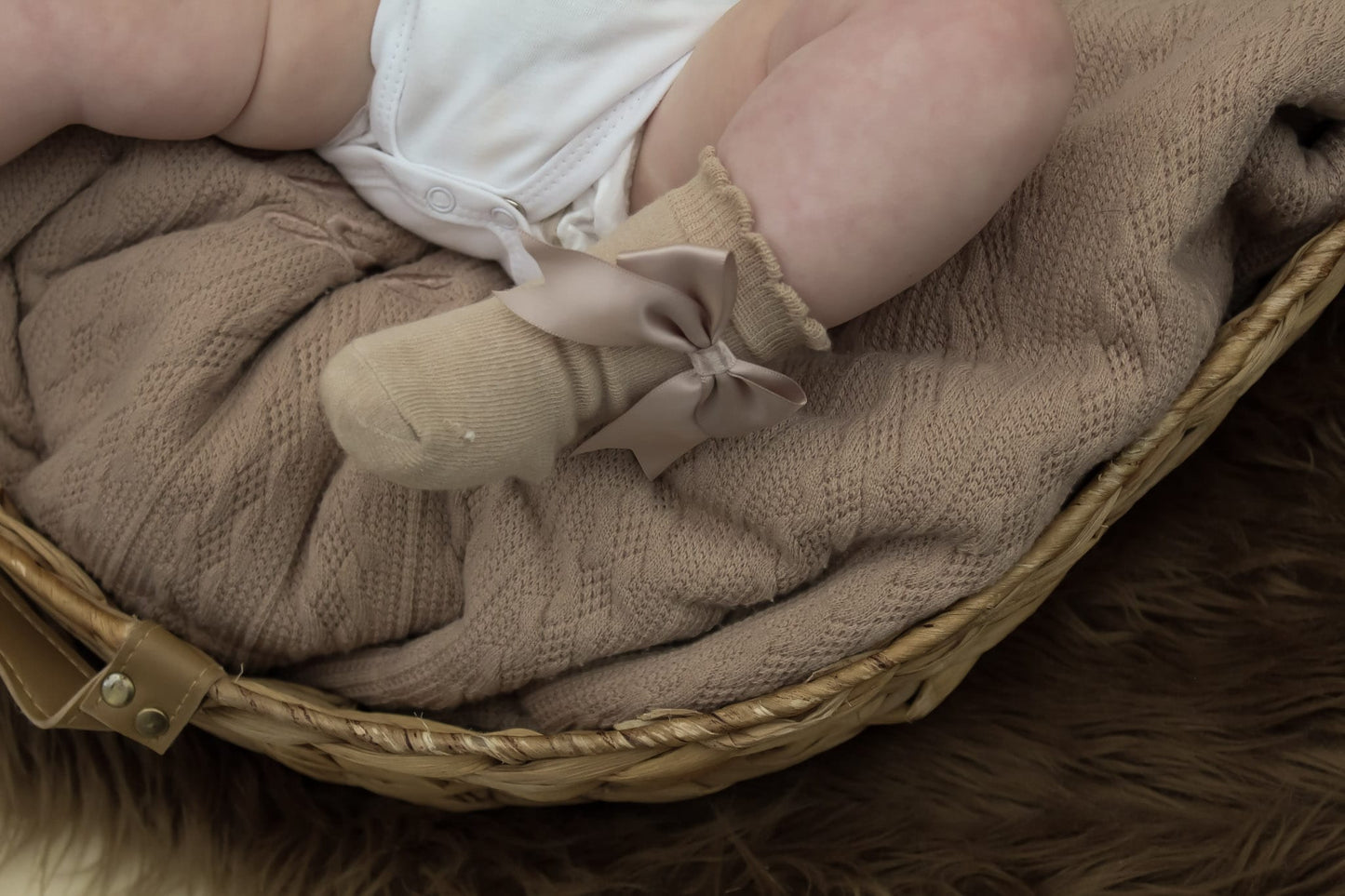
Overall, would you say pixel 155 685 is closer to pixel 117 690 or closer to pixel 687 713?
pixel 117 690

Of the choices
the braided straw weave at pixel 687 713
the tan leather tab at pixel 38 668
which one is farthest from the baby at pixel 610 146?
the tan leather tab at pixel 38 668

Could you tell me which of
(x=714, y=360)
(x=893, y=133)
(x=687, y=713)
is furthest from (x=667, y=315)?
(x=687, y=713)

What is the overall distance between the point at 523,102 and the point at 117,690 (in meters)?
Answer: 0.51

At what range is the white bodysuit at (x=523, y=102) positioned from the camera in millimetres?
818

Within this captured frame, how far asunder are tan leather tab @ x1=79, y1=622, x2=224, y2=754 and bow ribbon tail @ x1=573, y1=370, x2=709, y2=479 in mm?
303

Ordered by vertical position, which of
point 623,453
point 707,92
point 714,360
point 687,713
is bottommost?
point 687,713

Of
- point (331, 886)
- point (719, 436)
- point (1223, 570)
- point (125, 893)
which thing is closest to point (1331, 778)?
point (1223, 570)

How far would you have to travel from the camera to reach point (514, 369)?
66 centimetres

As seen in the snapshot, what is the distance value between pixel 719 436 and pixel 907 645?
189mm

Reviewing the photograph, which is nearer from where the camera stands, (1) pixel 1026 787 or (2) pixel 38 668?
(2) pixel 38 668

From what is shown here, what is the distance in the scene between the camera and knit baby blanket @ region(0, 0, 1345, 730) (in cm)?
74

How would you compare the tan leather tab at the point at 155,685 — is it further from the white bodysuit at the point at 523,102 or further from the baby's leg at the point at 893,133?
the baby's leg at the point at 893,133

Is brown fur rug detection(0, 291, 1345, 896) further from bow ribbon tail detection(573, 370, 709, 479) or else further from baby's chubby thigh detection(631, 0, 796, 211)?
baby's chubby thigh detection(631, 0, 796, 211)

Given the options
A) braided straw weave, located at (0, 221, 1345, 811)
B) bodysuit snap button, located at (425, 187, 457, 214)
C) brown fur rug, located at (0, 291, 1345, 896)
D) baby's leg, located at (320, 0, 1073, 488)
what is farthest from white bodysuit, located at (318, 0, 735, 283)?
brown fur rug, located at (0, 291, 1345, 896)
